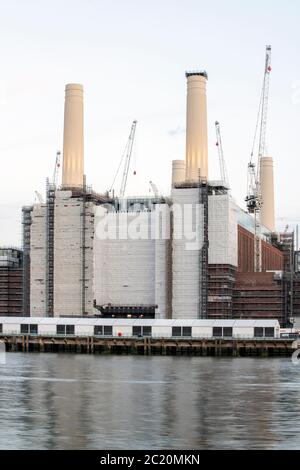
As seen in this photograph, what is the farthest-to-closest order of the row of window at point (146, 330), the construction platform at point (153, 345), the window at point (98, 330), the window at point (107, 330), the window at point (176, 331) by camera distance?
1. the window at point (98, 330)
2. the window at point (107, 330)
3. the window at point (176, 331)
4. the row of window at point (146, 330)
5. the construction platform at point (153, 345)

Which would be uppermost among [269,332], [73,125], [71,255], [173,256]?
[73,125]

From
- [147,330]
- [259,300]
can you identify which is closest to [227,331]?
[147,330]

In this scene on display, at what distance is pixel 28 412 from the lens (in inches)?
2783

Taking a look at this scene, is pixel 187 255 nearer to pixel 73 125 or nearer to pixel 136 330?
pixel 136 330

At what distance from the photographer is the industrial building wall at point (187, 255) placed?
18938cm

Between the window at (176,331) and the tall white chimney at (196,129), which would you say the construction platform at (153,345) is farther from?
the tall white chimney at (196,129)

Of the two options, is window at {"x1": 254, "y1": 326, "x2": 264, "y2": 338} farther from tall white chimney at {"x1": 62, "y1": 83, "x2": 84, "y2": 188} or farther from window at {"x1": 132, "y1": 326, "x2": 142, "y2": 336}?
tall white chimney at {"x1": 62, "y1": 83, "x2": 84, "y2": 188}

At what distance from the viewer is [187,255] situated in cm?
19000

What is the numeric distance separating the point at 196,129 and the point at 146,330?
155 ft

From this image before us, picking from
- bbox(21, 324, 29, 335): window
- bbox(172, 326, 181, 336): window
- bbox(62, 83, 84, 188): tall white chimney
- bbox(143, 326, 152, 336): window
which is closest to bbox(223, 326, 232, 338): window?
bbox(172, 326, 181, 336): window

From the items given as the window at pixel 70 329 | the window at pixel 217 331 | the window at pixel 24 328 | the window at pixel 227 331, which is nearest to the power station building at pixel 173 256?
the window at pixel 217 331

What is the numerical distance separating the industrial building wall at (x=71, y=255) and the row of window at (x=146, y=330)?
32.4 m

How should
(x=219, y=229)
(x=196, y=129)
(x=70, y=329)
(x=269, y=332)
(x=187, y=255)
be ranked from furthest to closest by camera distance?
(x=187, y=255), (x=196, y=129), (x=219, y=229), (x=70, y=329), (x=269, y=332)
